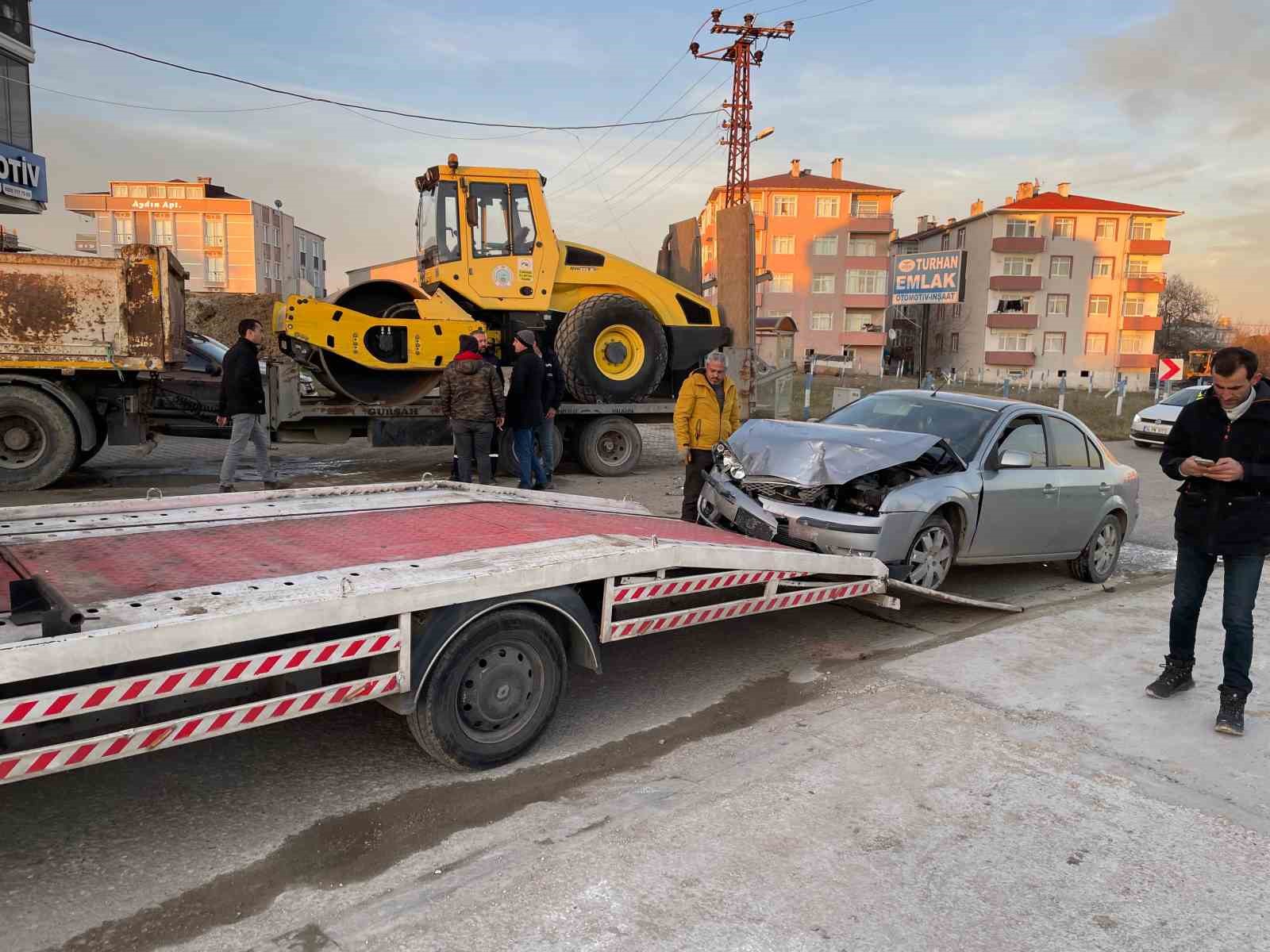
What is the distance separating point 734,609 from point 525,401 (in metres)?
5.26

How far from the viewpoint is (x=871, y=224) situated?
5819 cm

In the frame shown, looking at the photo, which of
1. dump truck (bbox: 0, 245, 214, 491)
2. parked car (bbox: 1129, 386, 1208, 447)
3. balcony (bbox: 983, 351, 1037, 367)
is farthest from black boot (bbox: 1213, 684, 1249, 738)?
balcony (bbox: 983, 351, 1037, 367)

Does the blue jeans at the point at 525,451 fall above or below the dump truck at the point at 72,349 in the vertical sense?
below

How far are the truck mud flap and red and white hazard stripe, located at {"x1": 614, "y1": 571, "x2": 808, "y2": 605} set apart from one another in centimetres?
104

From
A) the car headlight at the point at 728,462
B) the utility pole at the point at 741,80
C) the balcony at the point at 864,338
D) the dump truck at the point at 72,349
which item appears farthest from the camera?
the balcony at the point at 864,338

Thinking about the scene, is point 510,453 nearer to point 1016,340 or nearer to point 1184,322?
point 1016,340

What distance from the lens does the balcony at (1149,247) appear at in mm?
57781

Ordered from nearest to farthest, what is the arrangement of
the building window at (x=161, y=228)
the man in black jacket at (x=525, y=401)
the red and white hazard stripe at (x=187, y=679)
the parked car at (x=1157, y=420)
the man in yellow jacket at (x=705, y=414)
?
the red and white hazard stripe at (x=187, y=679) < the man in yellow jacket at (x=705, y=414) < the man in black jacket at (x=525, y=401) < the parked car at (x=1157, y=420) < the building window at (x=161, y=228)

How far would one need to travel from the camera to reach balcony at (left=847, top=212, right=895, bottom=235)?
5803cm

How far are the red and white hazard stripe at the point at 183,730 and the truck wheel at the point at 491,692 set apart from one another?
24 cm

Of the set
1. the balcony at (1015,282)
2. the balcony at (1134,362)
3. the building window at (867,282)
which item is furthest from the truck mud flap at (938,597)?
the balcony at (1134,362)

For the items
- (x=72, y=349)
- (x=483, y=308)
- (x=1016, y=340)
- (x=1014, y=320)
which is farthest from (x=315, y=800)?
(x=1016, y=340)

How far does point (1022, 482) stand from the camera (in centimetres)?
647

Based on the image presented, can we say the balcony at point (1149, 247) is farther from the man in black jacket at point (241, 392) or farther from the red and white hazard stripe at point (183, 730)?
the red and white hazard stripe at point (183, 730)
